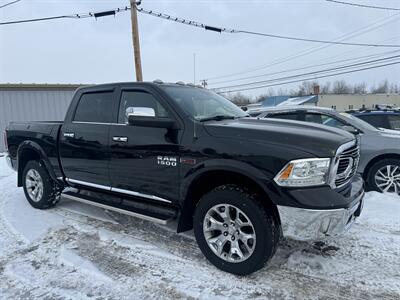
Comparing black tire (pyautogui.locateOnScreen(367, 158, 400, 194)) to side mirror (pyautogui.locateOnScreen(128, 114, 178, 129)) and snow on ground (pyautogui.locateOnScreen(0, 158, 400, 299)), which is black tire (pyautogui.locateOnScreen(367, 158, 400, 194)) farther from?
side mirror (pyautogui.locateOnScreen(128, 114, 178, 129))

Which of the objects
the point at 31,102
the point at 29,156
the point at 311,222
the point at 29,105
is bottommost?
the point at 311,222

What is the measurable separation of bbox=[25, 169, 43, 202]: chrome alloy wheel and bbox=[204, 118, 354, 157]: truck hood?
11.2 feet

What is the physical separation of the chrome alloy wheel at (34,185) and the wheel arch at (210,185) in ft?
9.87

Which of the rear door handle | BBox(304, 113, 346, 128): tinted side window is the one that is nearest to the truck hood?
the rear door handle

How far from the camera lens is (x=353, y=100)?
56.5m

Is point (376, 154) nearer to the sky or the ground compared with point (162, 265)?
nearer to the sky

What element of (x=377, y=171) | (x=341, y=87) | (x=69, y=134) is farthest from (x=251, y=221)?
(x=341, y=87)

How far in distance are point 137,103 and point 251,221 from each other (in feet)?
6.83

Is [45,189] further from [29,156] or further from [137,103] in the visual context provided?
[137,103]

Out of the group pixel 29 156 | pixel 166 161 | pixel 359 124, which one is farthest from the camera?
pixel 359 124

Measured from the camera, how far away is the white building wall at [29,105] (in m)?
15.6

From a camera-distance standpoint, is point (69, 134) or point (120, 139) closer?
point (120, 139)

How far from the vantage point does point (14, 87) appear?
15453 millimetres

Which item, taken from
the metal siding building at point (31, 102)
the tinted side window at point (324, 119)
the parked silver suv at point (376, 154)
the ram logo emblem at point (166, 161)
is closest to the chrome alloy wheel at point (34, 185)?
the ram logo emblem at point (166, 161)
